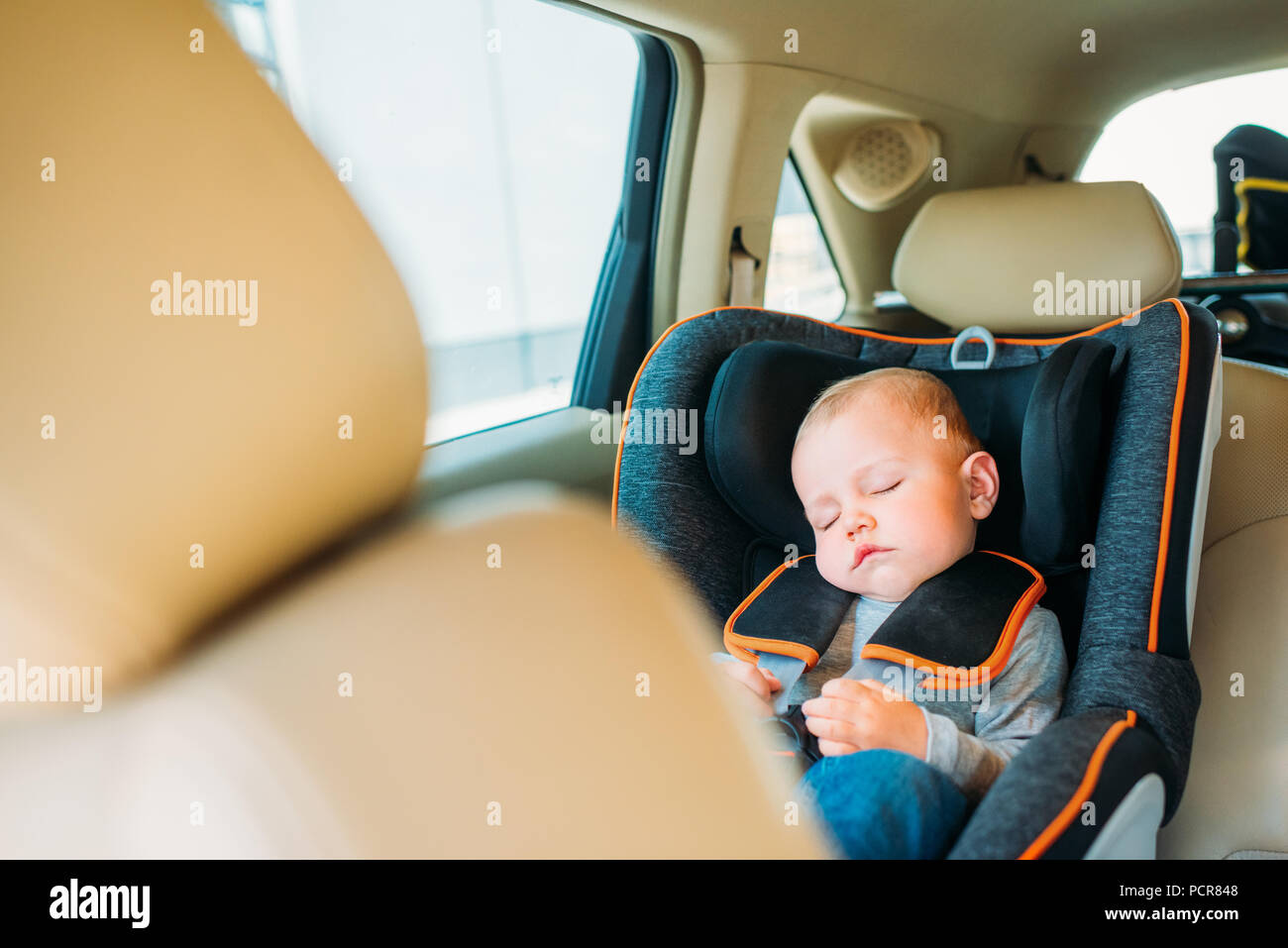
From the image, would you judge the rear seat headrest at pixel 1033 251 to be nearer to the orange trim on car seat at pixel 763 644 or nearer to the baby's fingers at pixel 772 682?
the orange trim on car seat at pixel 763 644

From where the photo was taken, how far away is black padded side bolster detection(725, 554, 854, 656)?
127 cm

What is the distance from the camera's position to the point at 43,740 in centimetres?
35

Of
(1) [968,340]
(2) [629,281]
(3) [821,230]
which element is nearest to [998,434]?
(1) [968,340]

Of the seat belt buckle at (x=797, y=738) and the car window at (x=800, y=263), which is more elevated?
the car window at (x=800, y=263)

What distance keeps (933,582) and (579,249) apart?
1578 millimetres

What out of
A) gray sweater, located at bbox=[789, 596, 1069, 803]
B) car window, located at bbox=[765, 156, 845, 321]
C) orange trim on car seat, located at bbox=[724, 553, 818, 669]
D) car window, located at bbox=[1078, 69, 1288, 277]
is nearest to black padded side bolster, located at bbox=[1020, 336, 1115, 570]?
gray sweater, located at bbox=[789, 596, 1069, 803]

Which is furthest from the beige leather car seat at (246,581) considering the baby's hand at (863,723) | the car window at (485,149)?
the car window at (485,149)

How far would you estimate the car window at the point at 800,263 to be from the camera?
274 cm

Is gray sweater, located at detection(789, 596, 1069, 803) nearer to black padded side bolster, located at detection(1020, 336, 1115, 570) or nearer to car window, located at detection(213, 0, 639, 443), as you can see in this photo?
black padded side bolster, located at detection(1020, 336, 1115, 570)

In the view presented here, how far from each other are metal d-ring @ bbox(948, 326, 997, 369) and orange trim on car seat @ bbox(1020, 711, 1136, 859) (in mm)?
827

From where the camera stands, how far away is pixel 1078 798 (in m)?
0.76

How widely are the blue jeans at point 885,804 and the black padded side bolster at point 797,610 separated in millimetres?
348

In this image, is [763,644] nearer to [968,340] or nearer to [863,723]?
[863,723]
